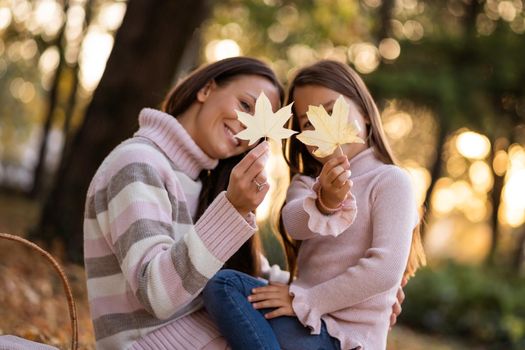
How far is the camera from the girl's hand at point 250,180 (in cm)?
211

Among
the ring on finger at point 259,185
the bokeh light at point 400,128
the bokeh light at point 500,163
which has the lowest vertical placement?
the bokeh light at point 400,128

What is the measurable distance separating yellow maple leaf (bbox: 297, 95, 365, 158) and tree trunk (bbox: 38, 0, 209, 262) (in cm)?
431

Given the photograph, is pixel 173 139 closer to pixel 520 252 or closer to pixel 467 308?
pixel 467 308

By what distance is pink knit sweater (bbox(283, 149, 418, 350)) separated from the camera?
2322 millimetres

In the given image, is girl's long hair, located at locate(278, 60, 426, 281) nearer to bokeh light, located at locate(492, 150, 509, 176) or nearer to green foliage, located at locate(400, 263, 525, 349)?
green foliage, located at locate(400, 263, 525, 349)

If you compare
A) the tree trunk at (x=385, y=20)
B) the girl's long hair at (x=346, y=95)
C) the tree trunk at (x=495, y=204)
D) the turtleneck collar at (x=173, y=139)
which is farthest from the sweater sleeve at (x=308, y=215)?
the tree trunk at (x=495, y=204)

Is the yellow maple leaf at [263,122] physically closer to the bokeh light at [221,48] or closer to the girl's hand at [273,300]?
the girl's hand at [273,300]

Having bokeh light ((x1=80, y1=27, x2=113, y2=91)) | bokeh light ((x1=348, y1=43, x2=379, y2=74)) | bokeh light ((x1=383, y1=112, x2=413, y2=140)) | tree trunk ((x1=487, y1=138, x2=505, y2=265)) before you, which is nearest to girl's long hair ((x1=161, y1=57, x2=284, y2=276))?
bokeh light ((x1=348, y1=43, x2=379, y2=74))

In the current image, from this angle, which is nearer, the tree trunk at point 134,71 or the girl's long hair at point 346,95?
the girl's long hair at point 346,95

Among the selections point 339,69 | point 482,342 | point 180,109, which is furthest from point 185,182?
point 482,342

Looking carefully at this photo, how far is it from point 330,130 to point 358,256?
524 millimetres

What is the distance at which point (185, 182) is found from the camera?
8.84 ft

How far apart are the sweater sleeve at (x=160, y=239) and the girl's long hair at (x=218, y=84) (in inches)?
15.7

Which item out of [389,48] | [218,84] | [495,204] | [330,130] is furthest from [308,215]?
[495,204]
